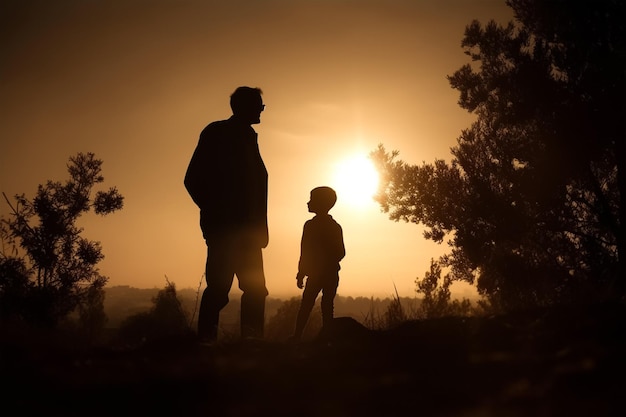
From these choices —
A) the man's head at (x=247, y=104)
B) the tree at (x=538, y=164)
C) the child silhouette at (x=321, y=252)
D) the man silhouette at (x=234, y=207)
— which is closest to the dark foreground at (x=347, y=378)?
the man silhouette at (x=234, y=207)

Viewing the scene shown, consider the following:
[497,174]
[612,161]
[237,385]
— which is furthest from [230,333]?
[612,161]

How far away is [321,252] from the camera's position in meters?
7.66

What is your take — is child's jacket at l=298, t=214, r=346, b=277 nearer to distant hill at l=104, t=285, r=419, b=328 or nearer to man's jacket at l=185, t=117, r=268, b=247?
distant hill at l=104, t=285, r=419, b=328

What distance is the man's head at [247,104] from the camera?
5.84 m

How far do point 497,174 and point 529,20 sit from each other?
378 centimetres

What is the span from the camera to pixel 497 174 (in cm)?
1161

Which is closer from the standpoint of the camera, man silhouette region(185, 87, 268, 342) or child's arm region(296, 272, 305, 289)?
man silhouette region(185, 87, 268, 342)

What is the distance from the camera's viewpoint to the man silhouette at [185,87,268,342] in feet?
17.3

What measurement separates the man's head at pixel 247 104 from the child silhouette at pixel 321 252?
225cm

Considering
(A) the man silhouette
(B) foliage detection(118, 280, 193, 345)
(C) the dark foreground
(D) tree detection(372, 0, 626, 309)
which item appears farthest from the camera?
(D) tree detection(372, 0, 626, 309)

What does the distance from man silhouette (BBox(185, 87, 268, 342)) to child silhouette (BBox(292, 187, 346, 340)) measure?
2025mm

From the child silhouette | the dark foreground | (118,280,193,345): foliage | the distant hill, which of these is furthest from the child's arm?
the dark foreground

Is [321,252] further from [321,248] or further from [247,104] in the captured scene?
[247,104]

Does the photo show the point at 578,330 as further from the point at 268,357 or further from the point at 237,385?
the point at 237,385
